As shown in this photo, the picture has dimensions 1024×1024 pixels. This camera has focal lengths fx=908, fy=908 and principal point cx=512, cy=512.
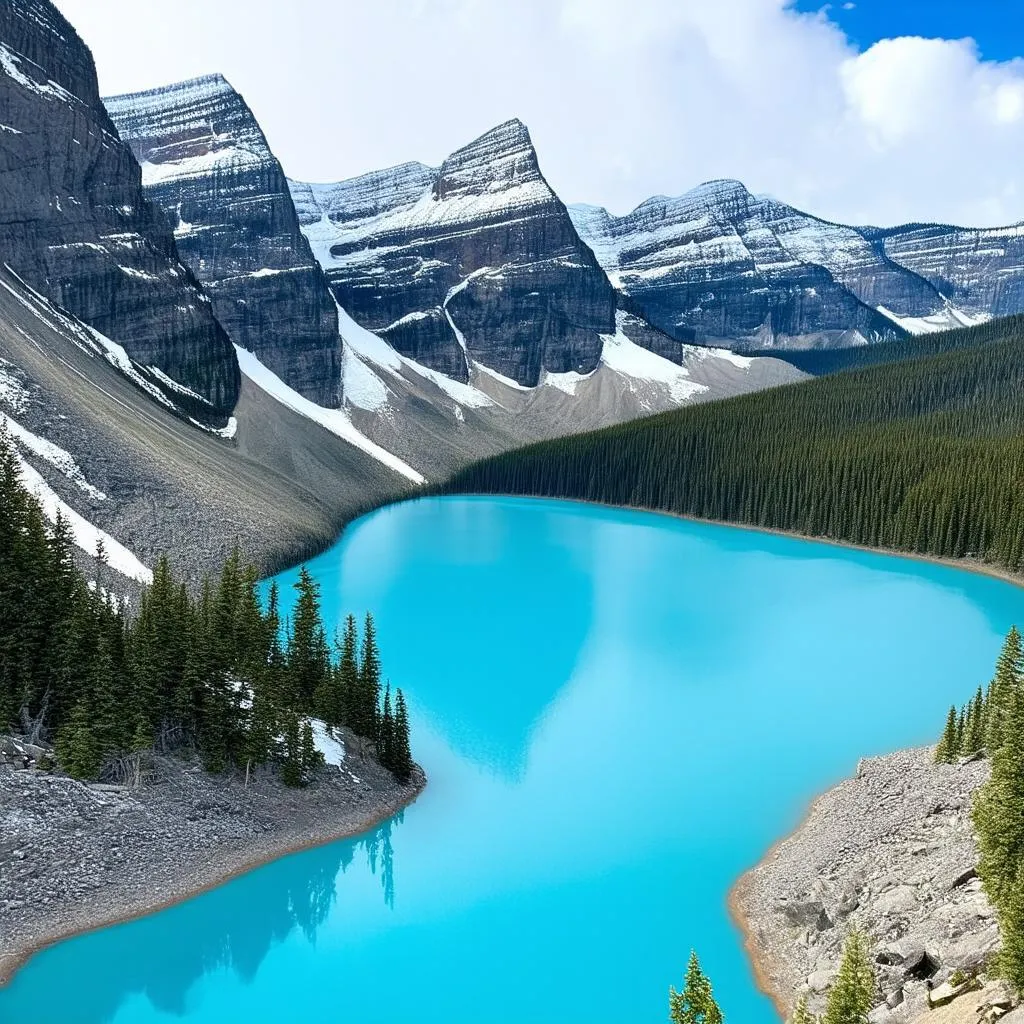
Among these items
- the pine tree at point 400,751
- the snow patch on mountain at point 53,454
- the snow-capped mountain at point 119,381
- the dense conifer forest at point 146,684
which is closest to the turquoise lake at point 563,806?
the pine tree at point 400,751

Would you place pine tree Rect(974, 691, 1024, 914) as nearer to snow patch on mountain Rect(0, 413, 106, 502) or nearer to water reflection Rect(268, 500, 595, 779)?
water reflection Rect(268, 500, 595, 779)

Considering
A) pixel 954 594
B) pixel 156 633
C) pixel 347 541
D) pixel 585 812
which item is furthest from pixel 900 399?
pixel 156 633

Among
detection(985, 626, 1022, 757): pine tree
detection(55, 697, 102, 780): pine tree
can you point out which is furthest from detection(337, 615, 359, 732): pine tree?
detection(985, 626, 1022, 757): pine tree

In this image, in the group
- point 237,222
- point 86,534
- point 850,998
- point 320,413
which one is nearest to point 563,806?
point 850,998

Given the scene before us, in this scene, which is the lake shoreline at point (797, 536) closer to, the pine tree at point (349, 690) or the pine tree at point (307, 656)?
the pine tree at point (349, 690)

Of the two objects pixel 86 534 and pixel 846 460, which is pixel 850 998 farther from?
pixel 846 460
